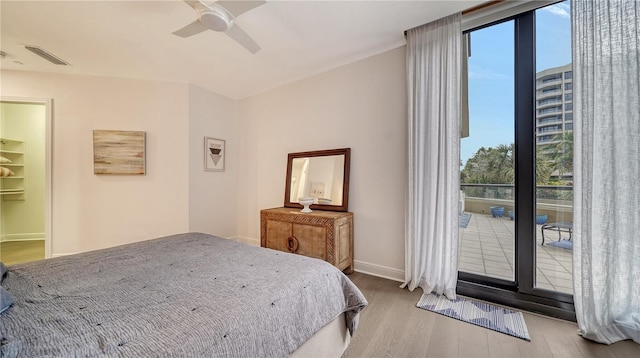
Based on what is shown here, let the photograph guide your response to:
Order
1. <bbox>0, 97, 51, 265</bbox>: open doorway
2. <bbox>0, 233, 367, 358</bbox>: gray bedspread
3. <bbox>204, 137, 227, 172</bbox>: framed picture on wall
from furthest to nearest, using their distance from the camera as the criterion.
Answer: <bbox>0, 97, 51, 265</bbox>: open doorway < <bbox>204, 137, 227, 172</bbox>: framed picture on wall < <bbox>0, 233, 367, 358</bbox>: gray bedspread

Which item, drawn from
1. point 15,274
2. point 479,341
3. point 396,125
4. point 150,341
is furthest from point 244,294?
point 396,125

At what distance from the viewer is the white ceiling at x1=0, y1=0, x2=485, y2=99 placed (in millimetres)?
2043

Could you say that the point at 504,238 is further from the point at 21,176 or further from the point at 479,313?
the point at 21,176

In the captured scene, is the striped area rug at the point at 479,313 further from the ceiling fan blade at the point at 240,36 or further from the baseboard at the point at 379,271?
the ceiling fan blade at the point at 240,36

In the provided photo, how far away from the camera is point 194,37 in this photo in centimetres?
246

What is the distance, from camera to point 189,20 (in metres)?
2.21

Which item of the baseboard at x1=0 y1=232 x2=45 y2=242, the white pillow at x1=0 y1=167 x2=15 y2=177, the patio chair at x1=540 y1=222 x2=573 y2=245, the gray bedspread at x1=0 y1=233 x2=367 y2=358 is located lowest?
the baseboard at x1=0 y1=232 x2=45 y2=242

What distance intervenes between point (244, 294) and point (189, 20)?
2429 millimetres

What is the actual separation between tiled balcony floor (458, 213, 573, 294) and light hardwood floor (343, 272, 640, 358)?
327 millimetres

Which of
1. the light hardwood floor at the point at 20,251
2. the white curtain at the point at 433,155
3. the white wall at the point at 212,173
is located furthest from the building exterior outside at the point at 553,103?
the light hardwood floor at the point at 20,251

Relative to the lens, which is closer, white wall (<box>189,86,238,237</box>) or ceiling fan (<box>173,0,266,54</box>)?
ceiling fan (<box>173,0,266,54</box>)

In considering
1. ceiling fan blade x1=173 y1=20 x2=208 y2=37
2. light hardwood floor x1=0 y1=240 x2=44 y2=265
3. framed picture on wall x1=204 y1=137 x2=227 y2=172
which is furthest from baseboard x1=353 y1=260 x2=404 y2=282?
light hardwood floor x1=0 y1=240 x2=44 y2=265

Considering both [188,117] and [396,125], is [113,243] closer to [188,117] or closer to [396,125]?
[188,117]

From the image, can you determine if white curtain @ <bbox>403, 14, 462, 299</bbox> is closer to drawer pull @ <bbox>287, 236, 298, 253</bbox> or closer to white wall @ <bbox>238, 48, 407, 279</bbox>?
white wall @ <bbox>238, 48, 407, 279</bbox>
